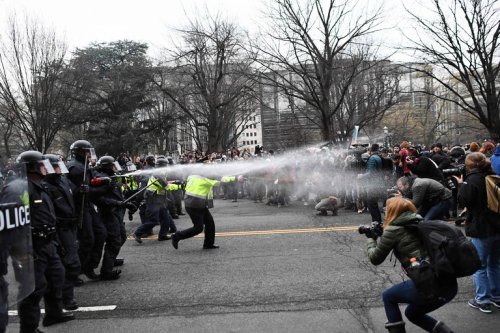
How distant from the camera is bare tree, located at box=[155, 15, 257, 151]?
84.5 ft

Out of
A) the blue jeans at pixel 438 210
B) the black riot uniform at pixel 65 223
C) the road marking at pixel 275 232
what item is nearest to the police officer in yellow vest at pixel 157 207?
the road marking at pixel 275 232

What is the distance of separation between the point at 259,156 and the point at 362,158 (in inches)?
235

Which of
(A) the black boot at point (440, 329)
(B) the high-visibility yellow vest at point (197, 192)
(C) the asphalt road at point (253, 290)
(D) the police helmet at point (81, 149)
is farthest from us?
(B) the high-visibility yellow vest at point (197, 192)

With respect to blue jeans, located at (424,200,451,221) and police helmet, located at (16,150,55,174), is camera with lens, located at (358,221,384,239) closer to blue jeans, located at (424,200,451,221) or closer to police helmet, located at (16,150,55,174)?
police helmet, located at (16,150,55,174)

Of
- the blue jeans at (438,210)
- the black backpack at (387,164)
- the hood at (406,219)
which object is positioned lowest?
the blue jeans at (438,210)

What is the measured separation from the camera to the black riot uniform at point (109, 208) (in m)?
6.41

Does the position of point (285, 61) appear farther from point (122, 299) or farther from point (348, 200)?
point (122, 299)

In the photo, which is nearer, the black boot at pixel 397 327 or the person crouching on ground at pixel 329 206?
the black boot at pixel 397 327

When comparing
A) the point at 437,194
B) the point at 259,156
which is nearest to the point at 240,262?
the point at 437,194

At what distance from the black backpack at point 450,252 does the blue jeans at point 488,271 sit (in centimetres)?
145

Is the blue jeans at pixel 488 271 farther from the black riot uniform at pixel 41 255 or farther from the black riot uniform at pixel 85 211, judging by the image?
the black riot uniform at pixel 85 211

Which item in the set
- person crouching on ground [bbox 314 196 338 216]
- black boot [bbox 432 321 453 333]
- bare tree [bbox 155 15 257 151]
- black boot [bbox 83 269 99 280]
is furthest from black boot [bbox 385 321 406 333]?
bare tree [bbox 155 15 257 151]

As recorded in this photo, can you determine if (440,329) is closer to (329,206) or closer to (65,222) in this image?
(65,222)

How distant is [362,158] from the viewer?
1227cm
